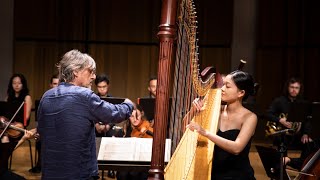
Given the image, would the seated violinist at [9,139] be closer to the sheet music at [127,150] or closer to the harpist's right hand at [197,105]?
the sheet music at [127,150]

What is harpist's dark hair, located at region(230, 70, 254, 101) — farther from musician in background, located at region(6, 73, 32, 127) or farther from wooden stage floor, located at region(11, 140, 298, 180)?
musician in background, located at region(6, 73, 32, 127)

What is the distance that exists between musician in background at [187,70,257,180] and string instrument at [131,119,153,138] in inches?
66.9

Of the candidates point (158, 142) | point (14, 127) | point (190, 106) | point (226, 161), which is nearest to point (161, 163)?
point (158, 142)

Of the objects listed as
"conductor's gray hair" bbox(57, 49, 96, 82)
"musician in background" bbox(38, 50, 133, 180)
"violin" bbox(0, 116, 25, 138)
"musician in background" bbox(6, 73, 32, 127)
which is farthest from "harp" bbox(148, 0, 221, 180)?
"musician in background" bbox(6, 73, 32, 127)

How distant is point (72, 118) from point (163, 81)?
1.90 feet

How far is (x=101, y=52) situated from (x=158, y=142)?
735 centimetres

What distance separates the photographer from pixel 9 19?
29.0ft

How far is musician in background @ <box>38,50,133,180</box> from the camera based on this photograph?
258cm

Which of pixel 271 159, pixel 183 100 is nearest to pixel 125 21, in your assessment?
pixel 271 159

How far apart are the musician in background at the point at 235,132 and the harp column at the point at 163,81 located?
0.82m

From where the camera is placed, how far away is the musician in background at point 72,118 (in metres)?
2.58

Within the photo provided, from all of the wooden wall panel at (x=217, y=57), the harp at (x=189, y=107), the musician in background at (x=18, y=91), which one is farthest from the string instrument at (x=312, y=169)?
the wooden wall panel at (x=217, y=57)

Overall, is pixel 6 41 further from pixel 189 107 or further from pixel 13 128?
pixel 189 107

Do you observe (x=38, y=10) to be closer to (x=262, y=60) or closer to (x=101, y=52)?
(x=101, y=52)
